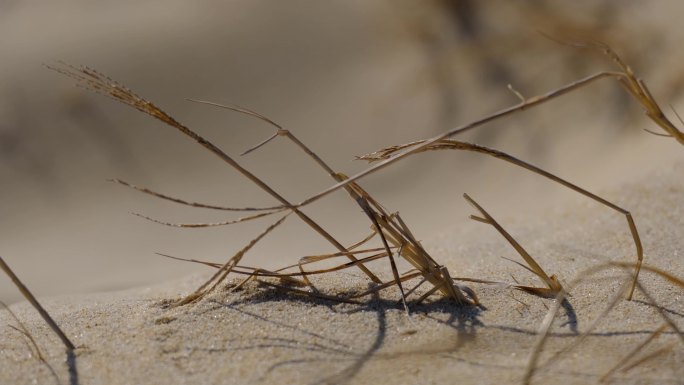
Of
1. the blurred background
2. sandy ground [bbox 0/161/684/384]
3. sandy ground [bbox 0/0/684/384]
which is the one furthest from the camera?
the blurred background

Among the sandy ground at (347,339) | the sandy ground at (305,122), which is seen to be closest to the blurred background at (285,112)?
the sandy ground at (305,122)

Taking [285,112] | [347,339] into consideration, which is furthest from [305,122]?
[347,339]

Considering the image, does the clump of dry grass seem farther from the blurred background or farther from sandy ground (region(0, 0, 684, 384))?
the blurred background

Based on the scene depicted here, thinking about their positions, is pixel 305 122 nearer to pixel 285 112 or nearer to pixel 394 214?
pixel 285 112

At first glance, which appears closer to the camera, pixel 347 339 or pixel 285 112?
pixel 347 339

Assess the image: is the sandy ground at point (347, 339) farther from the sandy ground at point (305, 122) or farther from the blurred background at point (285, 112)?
the blurred background at point (285, 112)

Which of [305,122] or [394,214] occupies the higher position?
[305,122]

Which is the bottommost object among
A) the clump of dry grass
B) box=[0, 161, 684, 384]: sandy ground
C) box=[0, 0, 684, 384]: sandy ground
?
box=[0, 161, 684, 384]: sandy ground

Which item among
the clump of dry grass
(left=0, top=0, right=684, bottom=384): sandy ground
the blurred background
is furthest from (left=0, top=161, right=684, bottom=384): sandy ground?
the blurred background

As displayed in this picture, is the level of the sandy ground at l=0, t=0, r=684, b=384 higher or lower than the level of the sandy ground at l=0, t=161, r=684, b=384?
higher
